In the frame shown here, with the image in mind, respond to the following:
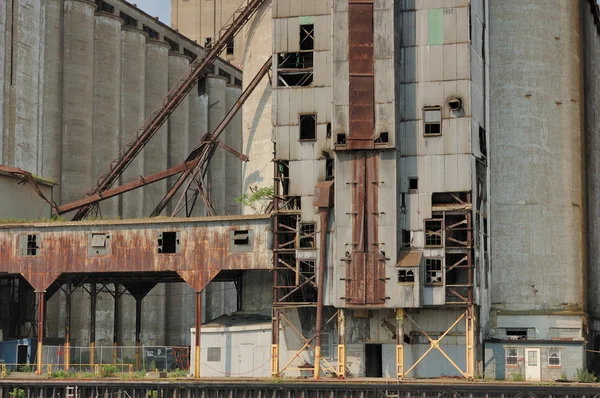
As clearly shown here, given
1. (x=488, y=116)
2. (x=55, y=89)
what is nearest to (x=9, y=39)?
(x=55, y=89)

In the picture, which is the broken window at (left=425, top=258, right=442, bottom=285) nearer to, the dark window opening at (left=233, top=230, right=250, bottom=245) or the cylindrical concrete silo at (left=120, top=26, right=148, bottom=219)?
the dark window opening at (left=233, top=230, right=250, bottom=245)

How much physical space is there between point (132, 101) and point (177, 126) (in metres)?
10.8

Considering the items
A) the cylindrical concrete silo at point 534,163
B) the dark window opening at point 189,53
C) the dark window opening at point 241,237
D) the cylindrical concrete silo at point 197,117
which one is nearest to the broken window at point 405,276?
the dark window opening at point 241,237

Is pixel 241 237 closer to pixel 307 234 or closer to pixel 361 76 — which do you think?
pixel 307 234

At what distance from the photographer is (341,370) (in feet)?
214

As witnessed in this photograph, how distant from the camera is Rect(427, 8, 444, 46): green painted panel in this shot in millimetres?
67188

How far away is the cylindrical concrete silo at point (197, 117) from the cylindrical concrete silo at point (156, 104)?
7481mm

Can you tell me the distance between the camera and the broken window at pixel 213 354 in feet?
228

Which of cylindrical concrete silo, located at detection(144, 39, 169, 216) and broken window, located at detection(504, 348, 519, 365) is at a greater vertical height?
cylindrical concrete silo, located at detection(144, 39, 169, 216)

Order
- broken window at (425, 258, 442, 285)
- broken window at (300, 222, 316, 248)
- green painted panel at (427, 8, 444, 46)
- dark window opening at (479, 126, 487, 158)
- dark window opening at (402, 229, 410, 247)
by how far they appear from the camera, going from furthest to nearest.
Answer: dark window opening at (479, 126, 487, 158) → broken window at (300, 222, 316, 248) → green painted panel at (427, 8, 444, 46) → dark window opening at (402, 229, 410, 247) → broken window at (425, 258, 442, 285)

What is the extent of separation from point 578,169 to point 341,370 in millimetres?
20714

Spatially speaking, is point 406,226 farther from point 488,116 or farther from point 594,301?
point 594,301

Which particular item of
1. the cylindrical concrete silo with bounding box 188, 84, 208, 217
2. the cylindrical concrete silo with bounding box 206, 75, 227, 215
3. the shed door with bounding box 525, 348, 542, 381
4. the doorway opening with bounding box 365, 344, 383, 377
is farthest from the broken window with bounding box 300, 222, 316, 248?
the cylindrical concrete silo with bounding box 206, 75, 227, 215

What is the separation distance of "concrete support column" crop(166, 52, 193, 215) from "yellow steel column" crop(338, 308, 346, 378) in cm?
4782
